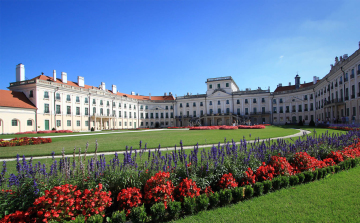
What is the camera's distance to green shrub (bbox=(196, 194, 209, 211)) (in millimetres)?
4328

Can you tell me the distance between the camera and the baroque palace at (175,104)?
3531 cm

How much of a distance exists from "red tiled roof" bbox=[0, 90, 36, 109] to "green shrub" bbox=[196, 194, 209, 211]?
42829 mm

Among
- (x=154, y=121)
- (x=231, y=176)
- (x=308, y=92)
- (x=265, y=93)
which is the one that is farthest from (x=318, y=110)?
(x=231, y=176)

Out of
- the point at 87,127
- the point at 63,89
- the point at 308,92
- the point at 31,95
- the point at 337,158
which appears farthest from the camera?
the point at 308,92

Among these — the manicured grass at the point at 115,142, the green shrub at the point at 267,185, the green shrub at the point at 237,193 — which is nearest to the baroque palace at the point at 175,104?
the manicured grass at the point at 115,142

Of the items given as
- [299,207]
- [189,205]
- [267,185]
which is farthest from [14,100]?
[299,207]

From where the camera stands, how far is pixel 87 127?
49.0m

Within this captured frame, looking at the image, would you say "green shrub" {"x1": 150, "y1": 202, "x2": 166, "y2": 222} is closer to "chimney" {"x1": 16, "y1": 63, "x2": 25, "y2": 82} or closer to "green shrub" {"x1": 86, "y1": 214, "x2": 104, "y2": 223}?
"green shrub" {"x1": 86, "y1": 214, "x2": 104, "y2": 223}

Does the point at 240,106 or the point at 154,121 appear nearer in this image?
the point at 240,106

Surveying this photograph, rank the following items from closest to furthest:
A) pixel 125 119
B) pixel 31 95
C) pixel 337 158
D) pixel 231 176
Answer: pixel 231 176 < pixel 337 158 < pixel 31 95 < pixel 125 119

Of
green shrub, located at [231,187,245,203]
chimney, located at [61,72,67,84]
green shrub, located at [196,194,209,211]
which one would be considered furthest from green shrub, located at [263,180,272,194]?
chimney, located at [61,72,67,84]

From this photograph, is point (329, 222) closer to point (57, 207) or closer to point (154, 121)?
point (57, 207)

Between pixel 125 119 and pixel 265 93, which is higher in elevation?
Answer: pixel 265 93

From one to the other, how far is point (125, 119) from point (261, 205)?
201ft
